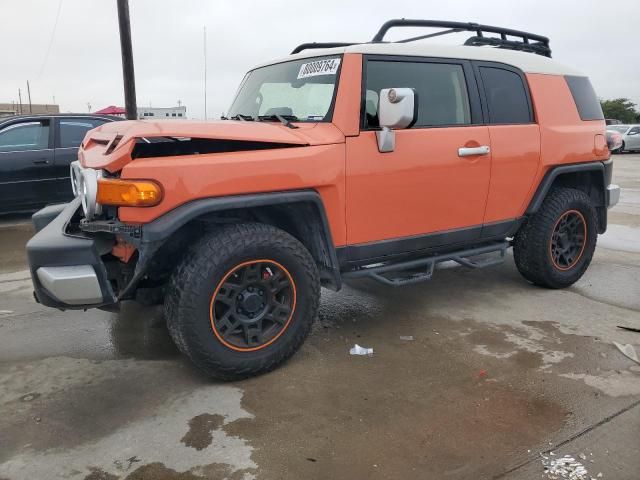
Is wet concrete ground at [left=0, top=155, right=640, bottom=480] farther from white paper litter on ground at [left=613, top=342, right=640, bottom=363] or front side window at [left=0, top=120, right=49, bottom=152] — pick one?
front side window at [left=0, top=120, right=49, bottom=152]

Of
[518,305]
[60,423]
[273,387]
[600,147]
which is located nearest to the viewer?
[60,423]

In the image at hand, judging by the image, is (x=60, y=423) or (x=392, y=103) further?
(x=392, y=103)

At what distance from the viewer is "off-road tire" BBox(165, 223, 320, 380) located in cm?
279

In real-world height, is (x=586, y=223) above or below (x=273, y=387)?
above

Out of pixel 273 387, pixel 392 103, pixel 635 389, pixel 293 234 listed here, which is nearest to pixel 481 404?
pixel 635 389

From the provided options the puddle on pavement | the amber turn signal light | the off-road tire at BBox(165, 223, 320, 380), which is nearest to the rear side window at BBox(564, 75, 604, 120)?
the off-road tire at BBox(165, 223, 320, 380)

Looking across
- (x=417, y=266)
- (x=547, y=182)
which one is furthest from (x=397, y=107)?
(x=547, y=182)

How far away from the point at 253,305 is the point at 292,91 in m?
1.55

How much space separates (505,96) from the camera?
4059mm

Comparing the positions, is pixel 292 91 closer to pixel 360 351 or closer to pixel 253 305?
pixel 253 305

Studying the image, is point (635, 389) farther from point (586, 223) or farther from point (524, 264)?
point (586, 223)

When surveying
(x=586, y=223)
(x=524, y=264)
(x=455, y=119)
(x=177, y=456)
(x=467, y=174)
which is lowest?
(x=177, y=456)

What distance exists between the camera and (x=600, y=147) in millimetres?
4656

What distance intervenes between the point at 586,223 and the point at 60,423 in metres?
4.32
